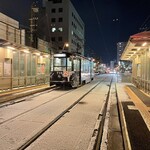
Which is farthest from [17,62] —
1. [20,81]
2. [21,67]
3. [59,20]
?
[59,20]

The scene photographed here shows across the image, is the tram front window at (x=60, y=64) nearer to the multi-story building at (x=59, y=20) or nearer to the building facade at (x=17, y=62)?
the building facade at (x=17, y=62)

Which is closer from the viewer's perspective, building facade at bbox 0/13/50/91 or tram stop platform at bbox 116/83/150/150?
tram stop platform at bbox 116/83/150/150

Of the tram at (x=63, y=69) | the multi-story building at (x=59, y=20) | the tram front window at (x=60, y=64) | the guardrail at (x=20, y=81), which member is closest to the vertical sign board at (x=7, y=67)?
the guardrail at (x=20, y=81)

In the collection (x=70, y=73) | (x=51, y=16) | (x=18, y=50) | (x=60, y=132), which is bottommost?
(x=60, y=132)

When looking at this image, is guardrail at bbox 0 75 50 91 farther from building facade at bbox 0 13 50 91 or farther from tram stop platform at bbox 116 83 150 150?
tram stop platform at bbox 116 83 150 150

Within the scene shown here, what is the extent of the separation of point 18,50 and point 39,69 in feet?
19.6

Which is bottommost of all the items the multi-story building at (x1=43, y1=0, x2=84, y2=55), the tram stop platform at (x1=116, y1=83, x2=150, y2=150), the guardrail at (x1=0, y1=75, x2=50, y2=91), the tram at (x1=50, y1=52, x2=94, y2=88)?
the tram stop platform at (x1=116, y1=83, x2=150, y2=150)

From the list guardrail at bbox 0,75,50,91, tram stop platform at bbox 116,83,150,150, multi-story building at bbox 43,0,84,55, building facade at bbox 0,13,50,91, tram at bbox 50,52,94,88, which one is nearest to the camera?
tram stop platform at bbox 116,83,150,150

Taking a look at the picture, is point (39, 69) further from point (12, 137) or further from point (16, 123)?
point (12, 137)

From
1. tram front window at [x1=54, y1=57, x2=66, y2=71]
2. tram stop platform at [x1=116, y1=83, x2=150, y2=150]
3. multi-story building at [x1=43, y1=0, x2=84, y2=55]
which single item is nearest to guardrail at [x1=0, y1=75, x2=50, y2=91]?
tram front window at [x1=54, y1=57, x2=66, y2=71]

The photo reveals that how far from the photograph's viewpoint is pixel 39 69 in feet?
85.6

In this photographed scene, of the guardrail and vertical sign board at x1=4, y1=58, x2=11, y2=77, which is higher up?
vertical sign board at x1=4, y1=58, x2=11, y2=77

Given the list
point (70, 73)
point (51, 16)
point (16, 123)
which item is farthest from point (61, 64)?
point (51, 16)

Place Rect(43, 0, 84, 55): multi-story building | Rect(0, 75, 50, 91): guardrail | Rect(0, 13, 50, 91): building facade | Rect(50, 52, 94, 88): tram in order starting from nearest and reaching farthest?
Rect(0, 13, 50, 91): building facade
Rect(0, 75, 50, 91): guardrail
Rect(50, 52, 94, 88): tram
Rect(43, 0, 84, 55): multi-story building
